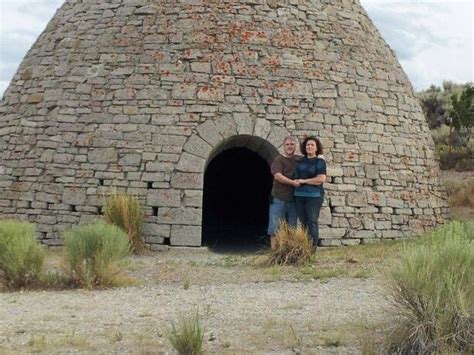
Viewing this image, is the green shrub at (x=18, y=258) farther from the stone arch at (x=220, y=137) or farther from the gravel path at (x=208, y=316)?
the stone arch at (x=220, y=137)

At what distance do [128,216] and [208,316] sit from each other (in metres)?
3.94

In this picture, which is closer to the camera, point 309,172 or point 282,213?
point 309,172

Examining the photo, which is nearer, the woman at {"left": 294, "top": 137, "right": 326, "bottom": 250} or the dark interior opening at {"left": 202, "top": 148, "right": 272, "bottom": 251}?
the woman at {"left": 294, "top": 137, "right": 326, "bottom": 250}

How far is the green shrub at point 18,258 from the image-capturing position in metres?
6.58

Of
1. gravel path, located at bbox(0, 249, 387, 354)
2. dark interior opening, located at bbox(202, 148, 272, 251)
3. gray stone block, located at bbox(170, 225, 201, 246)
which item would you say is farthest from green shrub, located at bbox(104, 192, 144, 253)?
dark interior opening, located at bbox(202, 148, 272, 251)

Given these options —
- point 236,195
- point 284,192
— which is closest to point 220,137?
point 284,192

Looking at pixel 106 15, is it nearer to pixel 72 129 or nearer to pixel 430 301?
pixel 72 129

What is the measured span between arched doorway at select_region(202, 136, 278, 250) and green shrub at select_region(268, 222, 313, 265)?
4.35 metres

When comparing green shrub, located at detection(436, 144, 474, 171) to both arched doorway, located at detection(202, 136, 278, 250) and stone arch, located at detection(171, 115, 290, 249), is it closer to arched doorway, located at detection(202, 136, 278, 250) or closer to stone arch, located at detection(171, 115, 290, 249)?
arched doorway, located at detection(202, 136, 278, 250)

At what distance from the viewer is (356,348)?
4297 millimetres

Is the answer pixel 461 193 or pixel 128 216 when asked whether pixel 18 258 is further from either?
pixel 461 193

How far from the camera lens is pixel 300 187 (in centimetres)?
792

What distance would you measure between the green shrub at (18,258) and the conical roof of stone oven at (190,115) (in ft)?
8.10

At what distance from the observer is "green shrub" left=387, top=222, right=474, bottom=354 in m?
4.01
